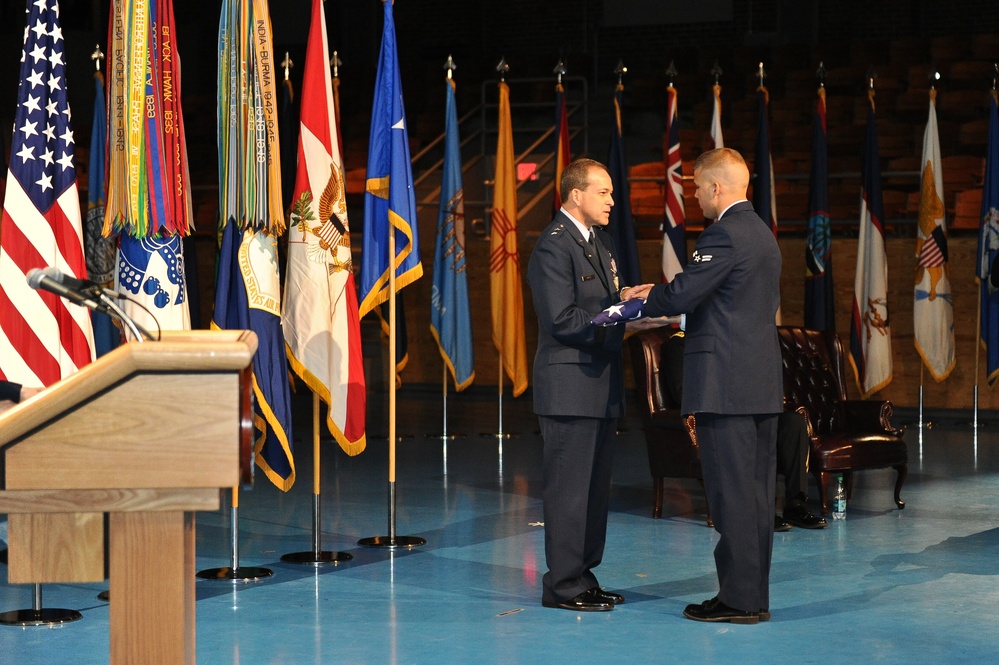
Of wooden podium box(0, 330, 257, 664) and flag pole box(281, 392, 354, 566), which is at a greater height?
wooden podium box(0, 330, 257, 664)

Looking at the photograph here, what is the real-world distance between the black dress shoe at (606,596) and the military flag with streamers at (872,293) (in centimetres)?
562

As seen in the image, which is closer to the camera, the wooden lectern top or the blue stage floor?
the wooden lectern top

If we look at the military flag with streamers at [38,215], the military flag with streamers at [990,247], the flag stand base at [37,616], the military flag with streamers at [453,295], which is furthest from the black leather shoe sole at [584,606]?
the military flag with streamers at [990,247]

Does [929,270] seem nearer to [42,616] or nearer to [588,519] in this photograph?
[588,519]

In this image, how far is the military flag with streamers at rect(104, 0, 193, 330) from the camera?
5.13 metres

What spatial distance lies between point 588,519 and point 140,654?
2633 millimetres

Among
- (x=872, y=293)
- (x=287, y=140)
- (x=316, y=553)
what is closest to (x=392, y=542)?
(x=316, y=553)

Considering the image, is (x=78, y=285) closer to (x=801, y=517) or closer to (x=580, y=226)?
(x=580, y=226)

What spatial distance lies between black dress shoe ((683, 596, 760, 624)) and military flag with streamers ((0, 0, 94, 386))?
2650mm

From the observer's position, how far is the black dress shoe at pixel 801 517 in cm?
649

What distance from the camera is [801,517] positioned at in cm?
653

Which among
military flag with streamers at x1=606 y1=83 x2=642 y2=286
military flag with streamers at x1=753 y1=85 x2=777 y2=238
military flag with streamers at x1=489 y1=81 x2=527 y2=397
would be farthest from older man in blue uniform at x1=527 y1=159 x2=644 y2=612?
military flag with streamers at x1=753 y1=85 x2=777 y2=238

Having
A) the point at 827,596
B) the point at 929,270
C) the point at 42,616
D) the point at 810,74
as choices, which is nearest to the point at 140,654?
the point at 42,616

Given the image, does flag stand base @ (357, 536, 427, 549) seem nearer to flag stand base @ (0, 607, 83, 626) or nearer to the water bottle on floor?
flag stand base @ (0, 607, 83, 626)
